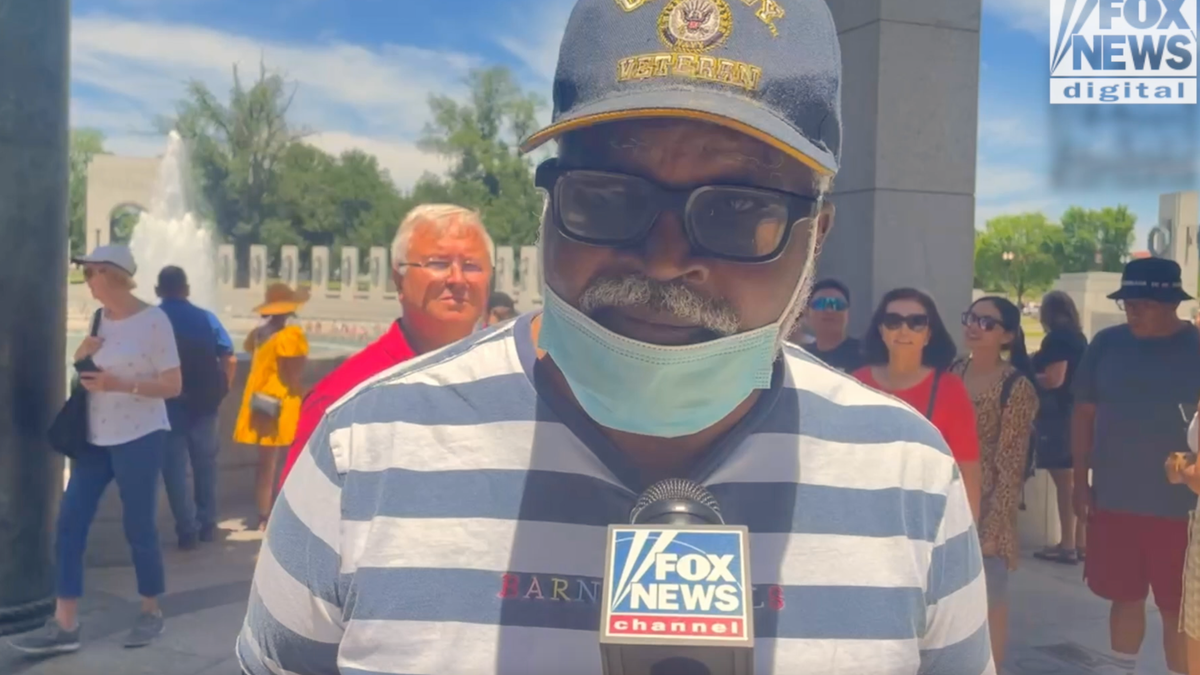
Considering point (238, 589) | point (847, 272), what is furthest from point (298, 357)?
point (847, 272)

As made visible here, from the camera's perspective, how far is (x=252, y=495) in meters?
9.30

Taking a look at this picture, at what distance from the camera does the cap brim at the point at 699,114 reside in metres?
1.48

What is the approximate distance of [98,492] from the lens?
5512 mm

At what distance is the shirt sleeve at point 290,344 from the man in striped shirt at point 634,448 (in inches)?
250

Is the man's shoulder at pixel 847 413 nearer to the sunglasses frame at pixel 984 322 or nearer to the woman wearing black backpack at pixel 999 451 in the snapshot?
the woman wearing black backpack at pixel 999 451

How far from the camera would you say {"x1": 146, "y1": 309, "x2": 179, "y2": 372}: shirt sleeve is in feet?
18.2

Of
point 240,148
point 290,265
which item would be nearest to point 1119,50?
point 290,265

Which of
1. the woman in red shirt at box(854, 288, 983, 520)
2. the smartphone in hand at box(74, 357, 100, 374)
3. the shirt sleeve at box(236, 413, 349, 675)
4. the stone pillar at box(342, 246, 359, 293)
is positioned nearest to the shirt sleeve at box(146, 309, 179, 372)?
the smartphone in hand at box(74, 357, 100, 374)

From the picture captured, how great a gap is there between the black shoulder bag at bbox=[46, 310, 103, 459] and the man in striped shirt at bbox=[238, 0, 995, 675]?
13.8ft

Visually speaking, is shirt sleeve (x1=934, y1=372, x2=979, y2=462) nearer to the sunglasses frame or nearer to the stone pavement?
the sunglasses frame

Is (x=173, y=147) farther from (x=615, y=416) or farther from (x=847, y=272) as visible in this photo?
(x=615, y=416)

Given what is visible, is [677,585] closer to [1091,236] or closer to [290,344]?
[290,344]

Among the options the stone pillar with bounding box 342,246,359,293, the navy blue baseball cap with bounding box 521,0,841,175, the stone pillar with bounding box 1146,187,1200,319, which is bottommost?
the navy blue baseball cap with bounding box 521,0,841,175

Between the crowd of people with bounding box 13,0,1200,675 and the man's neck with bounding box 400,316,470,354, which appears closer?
the crowd of people with bounding box 13,0,1200,675
